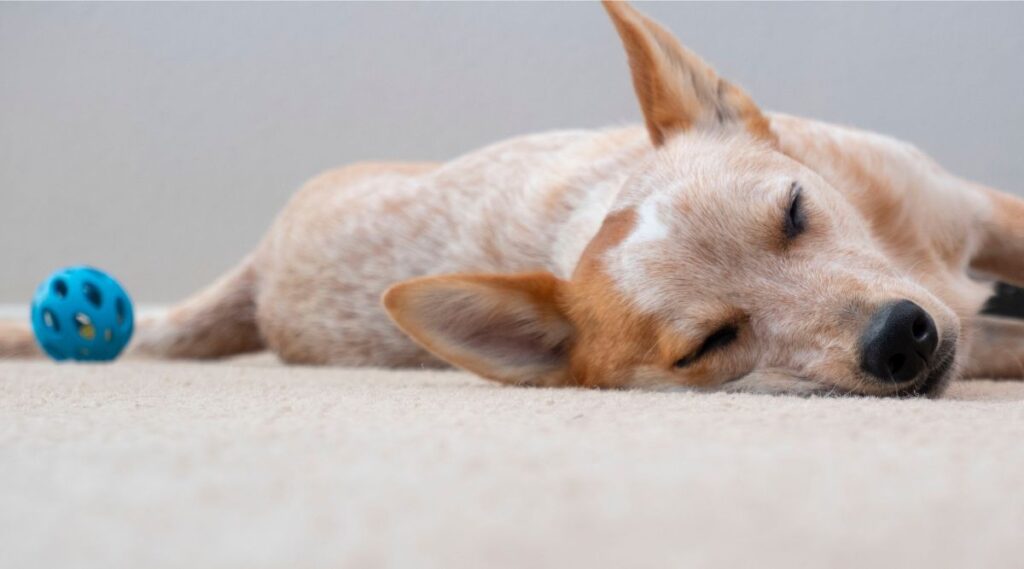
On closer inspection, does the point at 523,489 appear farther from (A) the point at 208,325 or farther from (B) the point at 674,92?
(A) the point at 208,325

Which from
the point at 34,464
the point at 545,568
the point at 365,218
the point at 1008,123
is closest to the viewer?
the point at 545,568

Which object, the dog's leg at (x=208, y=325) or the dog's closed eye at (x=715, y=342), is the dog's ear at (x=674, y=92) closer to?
the dog's closed eye at (x=715, y=342)

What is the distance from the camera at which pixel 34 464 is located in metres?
1.02

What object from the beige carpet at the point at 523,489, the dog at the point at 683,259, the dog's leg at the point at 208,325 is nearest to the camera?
the beige carpet at the point at 523,489

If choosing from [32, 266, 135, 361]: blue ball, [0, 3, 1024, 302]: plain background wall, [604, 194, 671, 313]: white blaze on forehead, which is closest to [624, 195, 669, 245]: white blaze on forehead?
[604, 194, 671, 313]: white blaze on forehead

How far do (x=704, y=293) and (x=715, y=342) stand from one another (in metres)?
0.10

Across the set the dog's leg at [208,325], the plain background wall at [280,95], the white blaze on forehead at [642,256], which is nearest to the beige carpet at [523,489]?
the white blaze on forehead at [642,256]

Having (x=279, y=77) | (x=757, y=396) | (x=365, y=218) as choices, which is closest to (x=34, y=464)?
(x=757, y=396)

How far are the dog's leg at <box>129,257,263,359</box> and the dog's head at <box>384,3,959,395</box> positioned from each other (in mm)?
1647

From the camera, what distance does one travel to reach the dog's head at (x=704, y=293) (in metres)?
1.69

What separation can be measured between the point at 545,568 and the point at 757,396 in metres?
1.00

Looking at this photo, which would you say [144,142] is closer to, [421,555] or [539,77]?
[539,77]

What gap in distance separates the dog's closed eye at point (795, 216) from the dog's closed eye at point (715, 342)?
0.21m

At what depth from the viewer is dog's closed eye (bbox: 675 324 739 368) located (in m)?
1.83
